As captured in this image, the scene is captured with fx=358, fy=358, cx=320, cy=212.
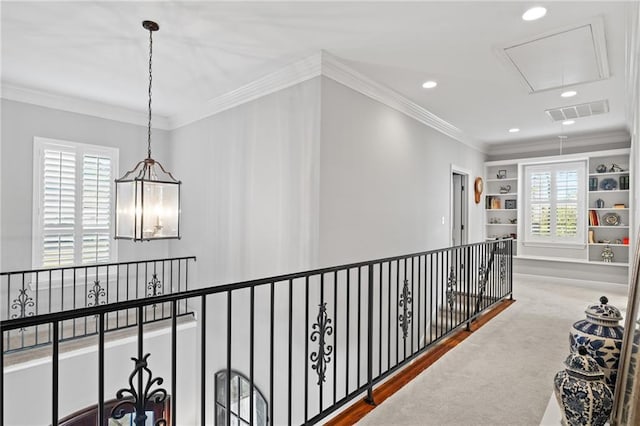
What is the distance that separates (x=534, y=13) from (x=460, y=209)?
4.53 meters

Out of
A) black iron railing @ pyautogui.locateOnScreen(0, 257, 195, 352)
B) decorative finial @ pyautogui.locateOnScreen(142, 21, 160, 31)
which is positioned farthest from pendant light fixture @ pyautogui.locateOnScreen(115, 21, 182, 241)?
black iron railing @ pyautogui.locateOnScreen(0, 257, 195, 352)

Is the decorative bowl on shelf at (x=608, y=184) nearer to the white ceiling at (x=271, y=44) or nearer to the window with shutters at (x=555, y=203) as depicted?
the window with shutters at (x=555, y=203)

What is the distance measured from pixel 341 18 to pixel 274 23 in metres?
0.53

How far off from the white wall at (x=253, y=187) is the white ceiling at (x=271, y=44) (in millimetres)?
460

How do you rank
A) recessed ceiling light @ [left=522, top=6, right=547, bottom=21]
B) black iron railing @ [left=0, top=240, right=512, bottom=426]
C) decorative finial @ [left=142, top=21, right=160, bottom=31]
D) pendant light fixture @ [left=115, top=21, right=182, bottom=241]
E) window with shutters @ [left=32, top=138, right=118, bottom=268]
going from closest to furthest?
recessed ceiling light @ [left=522, top=6, right=547, bottom=21], decorative finial @ [left=142, top=21, right=160, bottom=31], pendant light fixture @ [left=115, top=21, right=182, bottom=241], black iron railing @ [left=0, top=240, right=512, bottom=426], window with shutters @ [left=32, top=138, right=118, bottom=268]

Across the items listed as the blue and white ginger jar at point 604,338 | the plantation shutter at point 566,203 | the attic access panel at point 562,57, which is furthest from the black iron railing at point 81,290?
the plantation shutter at point 566,203

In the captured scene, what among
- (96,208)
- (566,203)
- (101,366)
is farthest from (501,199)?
(101,366)

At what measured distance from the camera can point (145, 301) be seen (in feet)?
4.42

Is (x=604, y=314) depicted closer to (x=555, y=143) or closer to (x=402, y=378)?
(x=402, y=378)

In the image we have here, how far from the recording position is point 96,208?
15.8ft

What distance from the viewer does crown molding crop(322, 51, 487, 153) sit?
3.49 meters

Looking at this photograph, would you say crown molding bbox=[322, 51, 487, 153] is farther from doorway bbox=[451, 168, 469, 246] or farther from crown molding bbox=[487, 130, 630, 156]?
crown molding bbox=[487, 130, 630, 156]

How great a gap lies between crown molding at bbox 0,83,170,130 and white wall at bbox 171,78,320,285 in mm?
576

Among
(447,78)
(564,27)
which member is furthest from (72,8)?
(564,27)
